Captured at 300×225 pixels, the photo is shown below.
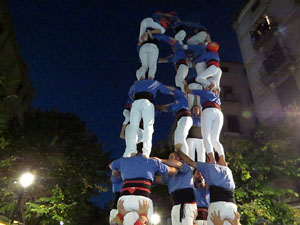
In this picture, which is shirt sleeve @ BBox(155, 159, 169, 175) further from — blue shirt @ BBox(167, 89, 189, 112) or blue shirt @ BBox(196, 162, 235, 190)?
blue shirt @ BBox(167, 89, 189, 112)

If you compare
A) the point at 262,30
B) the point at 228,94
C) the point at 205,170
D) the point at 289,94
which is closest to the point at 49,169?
the point at 205,170

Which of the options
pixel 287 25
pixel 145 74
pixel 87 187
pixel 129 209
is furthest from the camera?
pixel 287 25

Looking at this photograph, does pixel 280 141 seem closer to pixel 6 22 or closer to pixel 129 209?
pixel 129 209

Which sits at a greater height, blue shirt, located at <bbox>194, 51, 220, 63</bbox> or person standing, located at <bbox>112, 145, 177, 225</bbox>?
blue shirt, located at <bbox>194, 51, 220, 63</bbox>

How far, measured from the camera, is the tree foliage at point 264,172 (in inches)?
459

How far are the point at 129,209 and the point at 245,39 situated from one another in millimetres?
22100

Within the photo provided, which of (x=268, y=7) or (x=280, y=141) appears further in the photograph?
(x=268, y=7)

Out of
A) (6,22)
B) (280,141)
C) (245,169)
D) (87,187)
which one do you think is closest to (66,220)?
(87,187)

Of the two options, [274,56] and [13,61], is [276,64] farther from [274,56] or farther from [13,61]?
[13,61]

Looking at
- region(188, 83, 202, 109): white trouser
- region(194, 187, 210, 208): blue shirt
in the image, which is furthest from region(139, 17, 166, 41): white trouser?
region(194, 187, 210, 208): blue shirt

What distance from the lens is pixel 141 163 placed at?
4.84m

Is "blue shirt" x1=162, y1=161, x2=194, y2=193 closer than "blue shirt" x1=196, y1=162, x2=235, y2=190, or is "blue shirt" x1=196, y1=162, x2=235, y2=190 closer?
"blue shirt" x1=196, y1=162, x2=235, y2=190

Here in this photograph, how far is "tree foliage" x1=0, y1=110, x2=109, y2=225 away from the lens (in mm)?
13023

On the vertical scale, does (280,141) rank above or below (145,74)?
above
